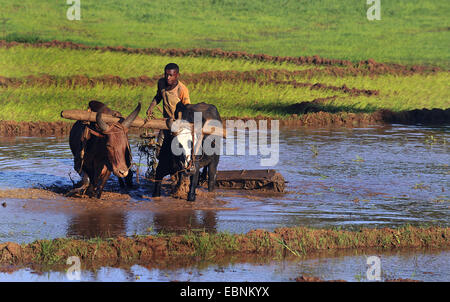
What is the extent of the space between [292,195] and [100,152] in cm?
266

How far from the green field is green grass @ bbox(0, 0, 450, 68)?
0.05m

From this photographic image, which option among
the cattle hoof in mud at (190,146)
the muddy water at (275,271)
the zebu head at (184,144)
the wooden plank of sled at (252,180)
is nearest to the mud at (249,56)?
the wooden plank of sled at (252,180)

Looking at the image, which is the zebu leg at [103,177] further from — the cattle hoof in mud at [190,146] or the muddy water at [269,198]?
the cattle hoof in mud at [190,146]

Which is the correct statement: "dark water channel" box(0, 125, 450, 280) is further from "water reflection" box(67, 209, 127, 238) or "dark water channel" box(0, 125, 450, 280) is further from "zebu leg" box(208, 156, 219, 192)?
"zebu leg" box(208, 156, 219, 192)

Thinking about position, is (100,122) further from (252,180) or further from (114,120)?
(252,180)

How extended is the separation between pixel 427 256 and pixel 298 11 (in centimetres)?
3429

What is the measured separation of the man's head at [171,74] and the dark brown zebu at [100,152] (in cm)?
98

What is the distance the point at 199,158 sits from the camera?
392 inches

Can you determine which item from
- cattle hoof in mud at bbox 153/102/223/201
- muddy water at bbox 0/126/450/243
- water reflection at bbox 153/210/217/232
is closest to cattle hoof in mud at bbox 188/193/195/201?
cattle hoof in mud at bbox 153/102/223/201

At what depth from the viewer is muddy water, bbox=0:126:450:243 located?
8633mm

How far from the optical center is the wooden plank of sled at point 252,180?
34.6 ft

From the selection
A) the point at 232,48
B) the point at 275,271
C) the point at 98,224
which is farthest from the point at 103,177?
the point at 232,48

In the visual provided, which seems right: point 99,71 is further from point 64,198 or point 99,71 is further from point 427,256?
point 427,256
